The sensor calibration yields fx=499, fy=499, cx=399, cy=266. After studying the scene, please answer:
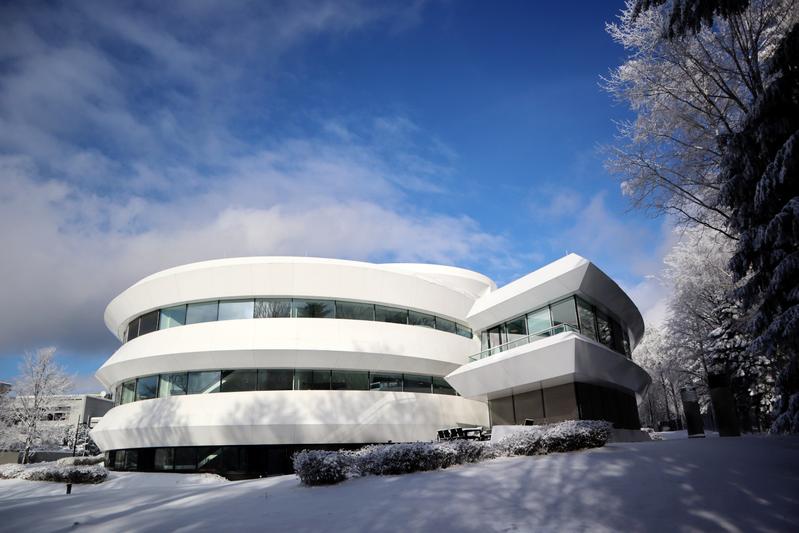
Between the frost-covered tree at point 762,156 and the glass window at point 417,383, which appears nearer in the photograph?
the frost-covered tree at point 762,156

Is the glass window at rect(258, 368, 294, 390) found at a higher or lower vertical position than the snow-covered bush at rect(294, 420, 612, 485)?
higher

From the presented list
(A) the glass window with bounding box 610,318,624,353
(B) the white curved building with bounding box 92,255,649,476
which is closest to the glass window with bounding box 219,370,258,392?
(B) the white curved building with bounding box 92,255,649,476

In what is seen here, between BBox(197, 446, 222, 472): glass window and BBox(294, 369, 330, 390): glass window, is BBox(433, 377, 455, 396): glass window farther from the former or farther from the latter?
BBox(197, 446, 222, 472): glass window

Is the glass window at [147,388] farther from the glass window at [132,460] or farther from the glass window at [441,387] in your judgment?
the glass window at [441,387]

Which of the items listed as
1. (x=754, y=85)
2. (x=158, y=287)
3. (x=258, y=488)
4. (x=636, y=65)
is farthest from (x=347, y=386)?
(x=754, y=85)

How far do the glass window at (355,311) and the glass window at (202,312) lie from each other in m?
6.85

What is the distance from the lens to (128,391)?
97.7 feet

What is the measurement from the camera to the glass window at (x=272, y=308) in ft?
91.1

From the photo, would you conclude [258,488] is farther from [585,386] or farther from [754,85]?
[754,85]

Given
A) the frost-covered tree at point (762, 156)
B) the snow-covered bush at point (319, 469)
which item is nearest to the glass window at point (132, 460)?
the snow-covered bush at point (319, 469)

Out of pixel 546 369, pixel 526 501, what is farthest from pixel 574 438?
pixel 546 369

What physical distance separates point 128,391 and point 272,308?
10545mm

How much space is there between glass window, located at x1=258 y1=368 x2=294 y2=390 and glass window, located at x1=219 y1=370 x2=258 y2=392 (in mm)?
340

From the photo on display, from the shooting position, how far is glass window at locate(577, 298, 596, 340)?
22255 mm
